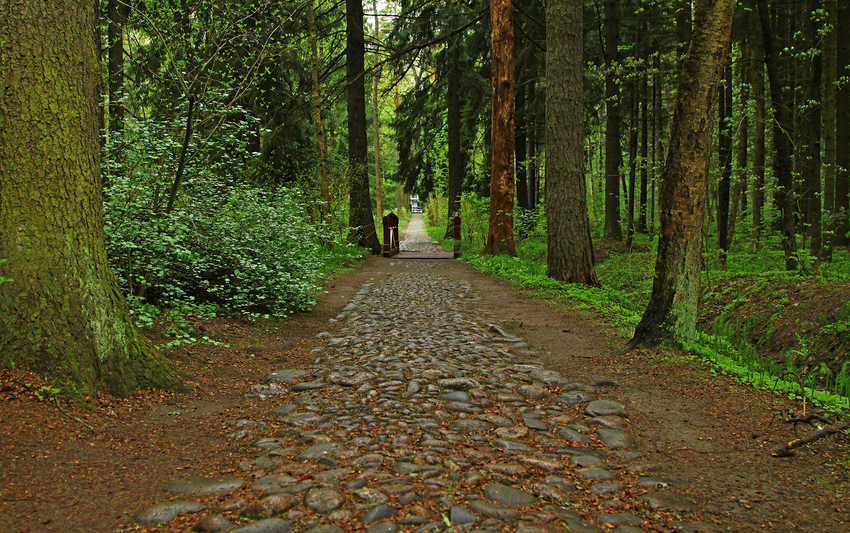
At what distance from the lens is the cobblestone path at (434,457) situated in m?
2.57

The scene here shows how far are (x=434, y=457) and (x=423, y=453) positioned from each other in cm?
9

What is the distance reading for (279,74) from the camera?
60.0 ft

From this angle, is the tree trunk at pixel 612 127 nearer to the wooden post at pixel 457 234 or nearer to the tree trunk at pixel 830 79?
the tree trunk at pixel 830 79

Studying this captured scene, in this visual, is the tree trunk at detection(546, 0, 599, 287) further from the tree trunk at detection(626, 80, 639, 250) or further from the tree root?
the tree trunk at detection(626, 80, 639, 250)

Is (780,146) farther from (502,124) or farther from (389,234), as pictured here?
(389,234)

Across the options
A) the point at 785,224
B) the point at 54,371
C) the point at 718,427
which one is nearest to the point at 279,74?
the point at 785,224

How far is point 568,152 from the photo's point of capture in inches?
403

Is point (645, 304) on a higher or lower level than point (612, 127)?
lower

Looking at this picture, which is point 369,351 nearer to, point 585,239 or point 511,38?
point 585,239

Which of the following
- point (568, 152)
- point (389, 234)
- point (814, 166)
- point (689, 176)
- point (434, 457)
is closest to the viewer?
point (434, 457)

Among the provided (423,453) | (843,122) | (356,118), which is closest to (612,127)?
(843,122)

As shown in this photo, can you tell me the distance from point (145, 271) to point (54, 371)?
2.73 metres

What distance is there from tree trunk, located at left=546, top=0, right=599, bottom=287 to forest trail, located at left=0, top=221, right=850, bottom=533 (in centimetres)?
478

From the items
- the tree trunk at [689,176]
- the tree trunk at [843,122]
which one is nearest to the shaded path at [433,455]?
the tree trunk at [689,176]
